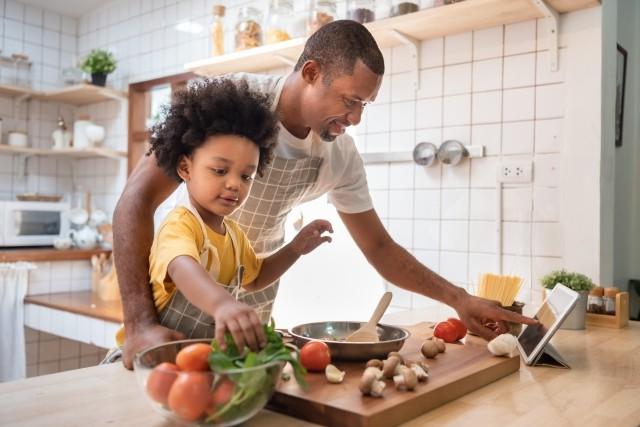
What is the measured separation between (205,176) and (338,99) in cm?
39

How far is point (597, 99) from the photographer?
1.89 metres

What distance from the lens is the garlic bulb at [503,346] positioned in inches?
41.1

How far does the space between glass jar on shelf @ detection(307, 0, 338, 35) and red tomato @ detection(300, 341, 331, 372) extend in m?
1.67

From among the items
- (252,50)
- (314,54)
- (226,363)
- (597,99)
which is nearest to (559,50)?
(597,99)

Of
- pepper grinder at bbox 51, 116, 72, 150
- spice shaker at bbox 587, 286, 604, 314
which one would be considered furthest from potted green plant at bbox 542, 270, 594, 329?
pepper grinder at bbox 51, 116, 72, 150

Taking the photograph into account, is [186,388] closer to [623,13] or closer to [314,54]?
[314,54]

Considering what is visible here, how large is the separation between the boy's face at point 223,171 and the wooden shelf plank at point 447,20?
1.26m

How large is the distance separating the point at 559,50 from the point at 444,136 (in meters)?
0.50

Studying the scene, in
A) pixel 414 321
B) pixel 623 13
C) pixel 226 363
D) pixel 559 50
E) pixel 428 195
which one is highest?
pixel 623 13

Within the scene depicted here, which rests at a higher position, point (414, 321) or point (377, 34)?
point (377, 34)

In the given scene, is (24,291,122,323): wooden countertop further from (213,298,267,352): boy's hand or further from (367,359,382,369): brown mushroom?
(213,298,267,352): boy's hand

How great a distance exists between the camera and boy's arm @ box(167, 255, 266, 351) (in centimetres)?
69

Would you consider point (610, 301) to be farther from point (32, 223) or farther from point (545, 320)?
point (32, 223)

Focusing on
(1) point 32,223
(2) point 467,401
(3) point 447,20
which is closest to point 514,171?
(3) point 447,20
